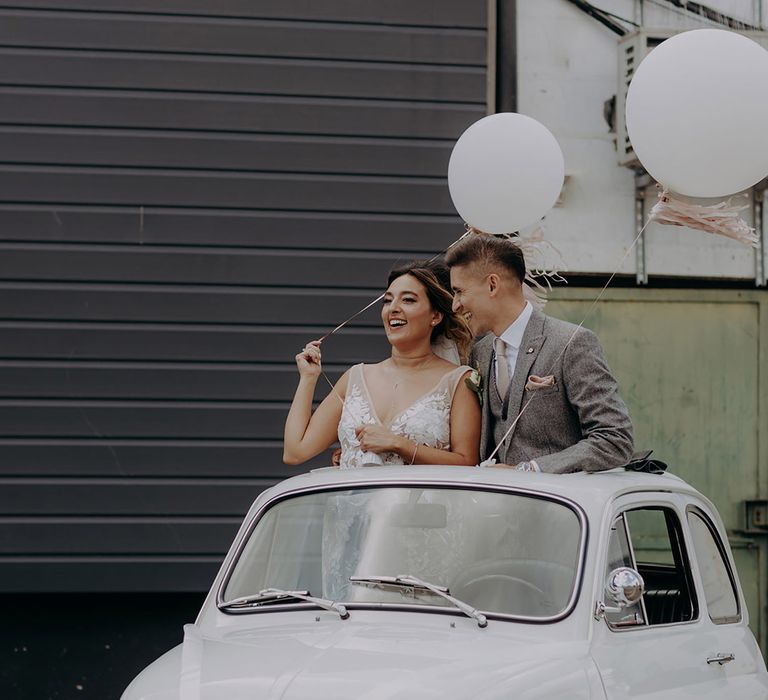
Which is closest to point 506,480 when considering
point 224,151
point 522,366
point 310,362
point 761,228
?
point 522,366

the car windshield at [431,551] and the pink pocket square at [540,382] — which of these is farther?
the pink pocket square at [540,382]

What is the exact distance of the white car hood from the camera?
3.12 meters

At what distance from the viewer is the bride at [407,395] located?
485 centimetres

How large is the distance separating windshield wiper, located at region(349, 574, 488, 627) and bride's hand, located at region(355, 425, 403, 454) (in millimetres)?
913

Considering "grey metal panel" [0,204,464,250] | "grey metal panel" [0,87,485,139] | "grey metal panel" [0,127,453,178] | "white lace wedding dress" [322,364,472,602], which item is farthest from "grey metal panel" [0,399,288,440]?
"white lace wedding dress" [322,364,472,602]

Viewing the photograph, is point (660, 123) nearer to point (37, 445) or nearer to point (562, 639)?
point (562, 639)

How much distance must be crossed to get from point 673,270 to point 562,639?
5369mm

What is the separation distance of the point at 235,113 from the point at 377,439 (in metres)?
3.87

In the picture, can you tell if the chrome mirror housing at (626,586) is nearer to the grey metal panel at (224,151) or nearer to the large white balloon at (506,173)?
the large white balloon at (506,173)

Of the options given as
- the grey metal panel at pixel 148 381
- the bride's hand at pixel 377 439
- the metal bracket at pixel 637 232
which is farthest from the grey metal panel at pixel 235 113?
the bride's hand at pixel 377 439

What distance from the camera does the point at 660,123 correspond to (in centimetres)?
453

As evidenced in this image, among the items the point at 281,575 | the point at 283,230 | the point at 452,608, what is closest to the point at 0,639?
the point at 283,230

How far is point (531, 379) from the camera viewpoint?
444 cm

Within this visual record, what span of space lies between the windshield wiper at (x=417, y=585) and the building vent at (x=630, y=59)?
512 centimetres
